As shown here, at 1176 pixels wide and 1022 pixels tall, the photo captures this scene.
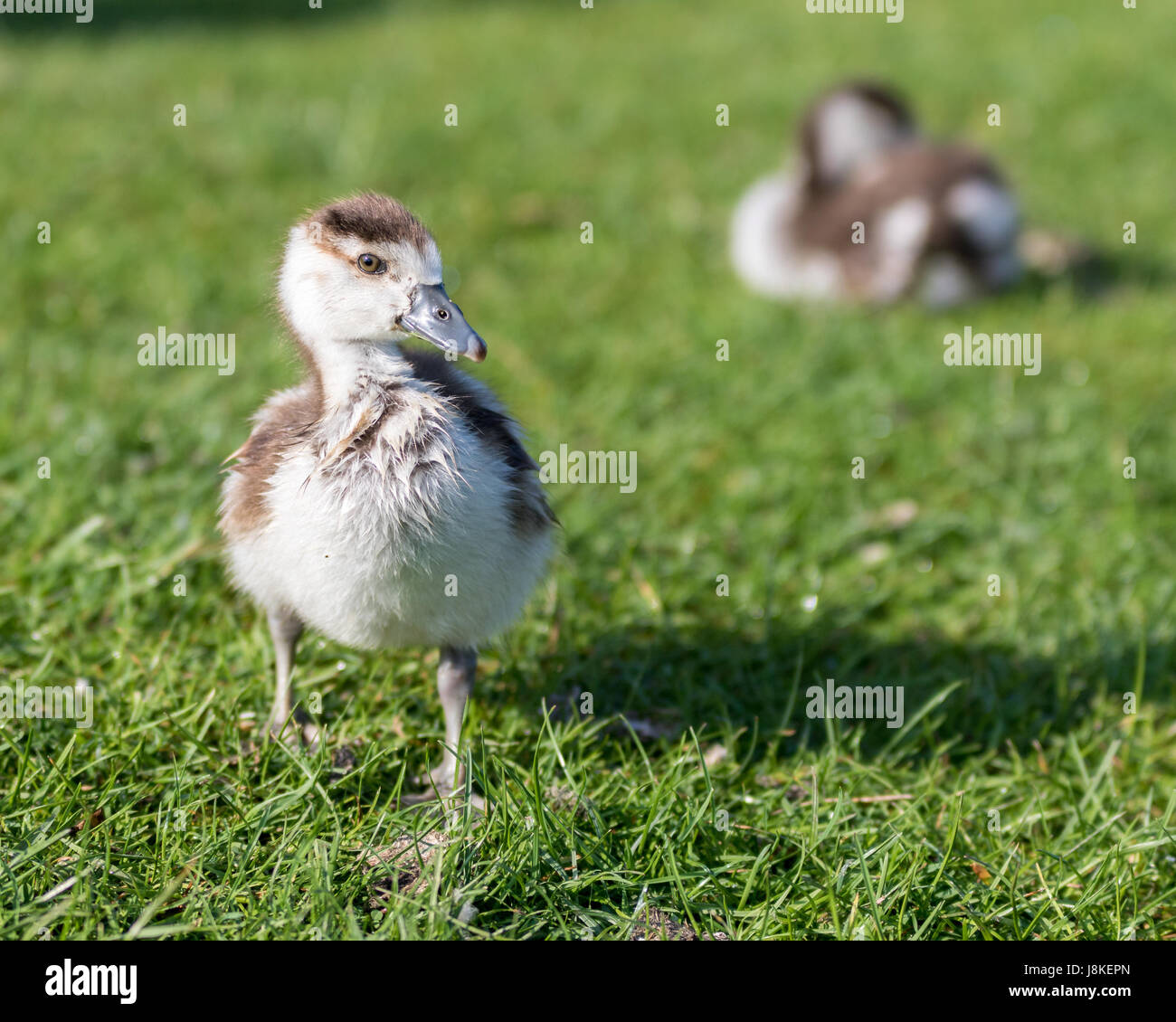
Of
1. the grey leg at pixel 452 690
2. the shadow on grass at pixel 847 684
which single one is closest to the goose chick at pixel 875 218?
the shadow on grass at pixel 847 684

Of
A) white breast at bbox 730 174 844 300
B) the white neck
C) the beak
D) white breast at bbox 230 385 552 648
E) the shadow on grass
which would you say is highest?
white breast at bbox 730 174 844 300

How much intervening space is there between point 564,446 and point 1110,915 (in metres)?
3.23

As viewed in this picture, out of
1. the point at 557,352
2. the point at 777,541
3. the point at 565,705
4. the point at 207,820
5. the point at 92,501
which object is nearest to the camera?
the point at 207,820

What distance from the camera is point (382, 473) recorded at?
3023mm

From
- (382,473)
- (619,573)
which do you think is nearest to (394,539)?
(382,473)

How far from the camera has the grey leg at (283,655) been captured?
3.43 metres

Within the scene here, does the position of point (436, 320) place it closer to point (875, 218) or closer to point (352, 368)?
point (352, 368)

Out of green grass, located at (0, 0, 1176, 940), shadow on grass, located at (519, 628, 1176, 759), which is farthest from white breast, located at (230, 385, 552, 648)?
shadow on grass, located at (519, 628, 1176, 759)

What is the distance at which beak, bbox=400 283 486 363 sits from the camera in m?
2.99

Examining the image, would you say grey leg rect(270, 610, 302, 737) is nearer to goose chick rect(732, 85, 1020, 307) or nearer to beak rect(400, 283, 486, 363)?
beak rect(400, 283, 486, 363)

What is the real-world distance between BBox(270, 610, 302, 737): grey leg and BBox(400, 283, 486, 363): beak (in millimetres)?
967

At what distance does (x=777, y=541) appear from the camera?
5.03 meters
